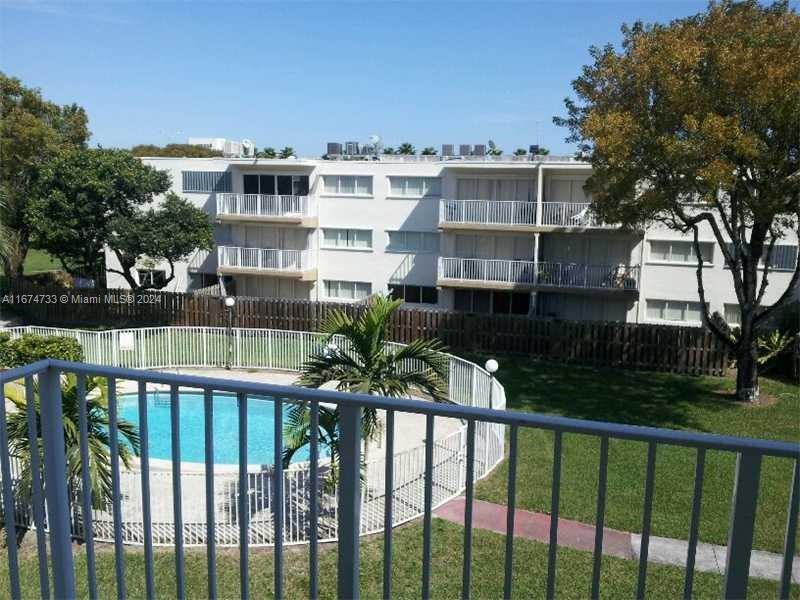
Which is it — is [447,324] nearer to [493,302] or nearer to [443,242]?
[493,302]

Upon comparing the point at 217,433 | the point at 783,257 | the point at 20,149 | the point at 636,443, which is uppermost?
the point at 20,149

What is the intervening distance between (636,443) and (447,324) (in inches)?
595

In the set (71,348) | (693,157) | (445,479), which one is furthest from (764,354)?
(71,348)

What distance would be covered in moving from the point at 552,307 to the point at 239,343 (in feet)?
41.3

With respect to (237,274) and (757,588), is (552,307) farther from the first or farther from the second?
(757,588)

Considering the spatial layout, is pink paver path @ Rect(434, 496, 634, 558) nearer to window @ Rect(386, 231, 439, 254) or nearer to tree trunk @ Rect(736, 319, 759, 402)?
tree trunk @ Rect(736, 319, 759, 402)

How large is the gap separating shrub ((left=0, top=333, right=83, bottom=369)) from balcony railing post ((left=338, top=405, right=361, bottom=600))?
15.1 m

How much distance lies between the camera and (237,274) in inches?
1177

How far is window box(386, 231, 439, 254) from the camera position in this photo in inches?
1128

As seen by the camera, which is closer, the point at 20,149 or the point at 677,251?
the point at 677,251

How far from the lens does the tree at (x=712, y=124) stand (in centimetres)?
1431

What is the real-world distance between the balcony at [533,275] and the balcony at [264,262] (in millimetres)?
5891

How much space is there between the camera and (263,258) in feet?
96.1

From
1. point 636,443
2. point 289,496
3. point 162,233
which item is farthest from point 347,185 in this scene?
point 636,443
